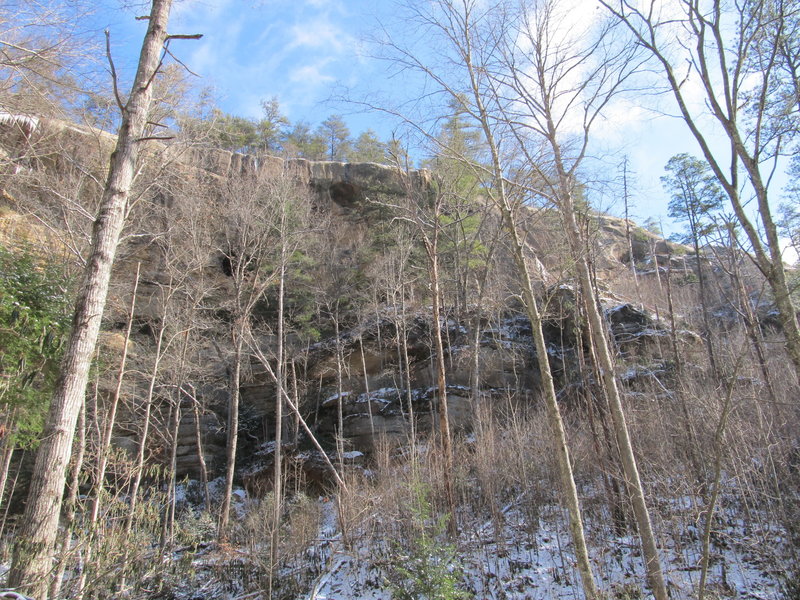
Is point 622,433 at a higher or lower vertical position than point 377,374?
lower

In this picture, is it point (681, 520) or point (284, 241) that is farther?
point (284, 241)

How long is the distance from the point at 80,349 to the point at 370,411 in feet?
47.2

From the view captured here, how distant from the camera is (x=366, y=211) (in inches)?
1007

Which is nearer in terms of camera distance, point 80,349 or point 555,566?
point 80,349

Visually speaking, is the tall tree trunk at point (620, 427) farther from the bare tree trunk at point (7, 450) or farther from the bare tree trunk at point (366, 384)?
the bare tree trunk at point (366, 384)

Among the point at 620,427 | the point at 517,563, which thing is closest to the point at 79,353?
the point at 620,427

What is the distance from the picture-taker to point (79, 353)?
13.4ft

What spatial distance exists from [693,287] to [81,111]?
3184cm

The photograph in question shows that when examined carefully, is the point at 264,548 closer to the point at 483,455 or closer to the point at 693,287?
the point at 483,455

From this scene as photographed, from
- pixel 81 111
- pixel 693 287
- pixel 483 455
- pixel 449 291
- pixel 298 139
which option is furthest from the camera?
pixel 298 139

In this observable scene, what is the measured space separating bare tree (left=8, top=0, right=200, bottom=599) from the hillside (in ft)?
1.07

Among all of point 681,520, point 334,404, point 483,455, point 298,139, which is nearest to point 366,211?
point 334,404

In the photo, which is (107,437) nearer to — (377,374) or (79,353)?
(79,353)

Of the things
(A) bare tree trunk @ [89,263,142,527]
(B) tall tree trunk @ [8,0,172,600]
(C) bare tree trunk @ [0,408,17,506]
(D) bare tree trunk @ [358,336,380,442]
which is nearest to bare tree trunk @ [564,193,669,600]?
(B) tall tree trunk @ [8,0,172,600]
